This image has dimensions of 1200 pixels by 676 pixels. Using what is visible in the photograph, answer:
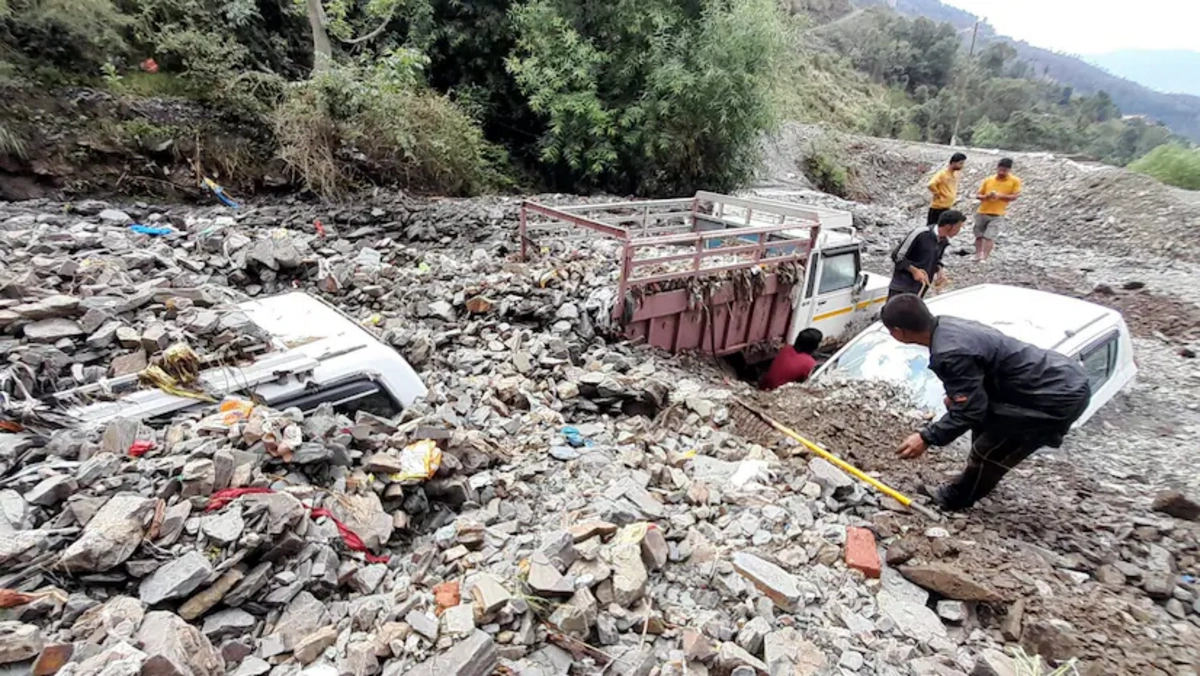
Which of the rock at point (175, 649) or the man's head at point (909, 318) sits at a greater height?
the man's head at point (909, 318)

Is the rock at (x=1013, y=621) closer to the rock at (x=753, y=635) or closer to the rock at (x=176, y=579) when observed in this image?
the rock at (x=753, y=635)

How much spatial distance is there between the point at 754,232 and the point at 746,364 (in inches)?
58.9

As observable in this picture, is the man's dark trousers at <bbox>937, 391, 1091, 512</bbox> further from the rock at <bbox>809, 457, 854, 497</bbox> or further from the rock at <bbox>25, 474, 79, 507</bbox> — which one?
the rock at <bbox>25, 474, 79, 507</bbox>

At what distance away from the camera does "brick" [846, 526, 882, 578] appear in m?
2.78

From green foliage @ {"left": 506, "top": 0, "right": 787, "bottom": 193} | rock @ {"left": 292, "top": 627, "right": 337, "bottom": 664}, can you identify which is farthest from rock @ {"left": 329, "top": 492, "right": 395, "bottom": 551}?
green foliage @ {"left": 506, "top": 0, "right": 787, "bottom": 193}

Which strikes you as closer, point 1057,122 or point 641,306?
point 641,306

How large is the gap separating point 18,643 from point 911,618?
127 inches

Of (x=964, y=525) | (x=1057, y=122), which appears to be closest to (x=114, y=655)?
(x=964, y=525)

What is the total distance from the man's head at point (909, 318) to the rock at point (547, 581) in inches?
90.0

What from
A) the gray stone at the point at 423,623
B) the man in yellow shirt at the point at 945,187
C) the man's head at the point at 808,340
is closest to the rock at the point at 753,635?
the gray stone at the point at 423,623

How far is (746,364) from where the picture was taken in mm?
6480

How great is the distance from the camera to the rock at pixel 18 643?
64.8 inches

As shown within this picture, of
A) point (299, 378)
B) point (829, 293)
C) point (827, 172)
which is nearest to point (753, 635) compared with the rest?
point (299, 378)

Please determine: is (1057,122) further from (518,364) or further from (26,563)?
(26,563)
